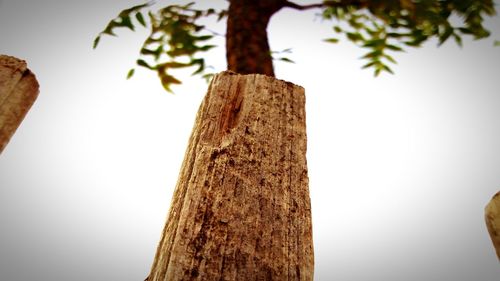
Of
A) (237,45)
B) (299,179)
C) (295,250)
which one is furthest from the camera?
(237,45)

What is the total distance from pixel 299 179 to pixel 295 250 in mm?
231

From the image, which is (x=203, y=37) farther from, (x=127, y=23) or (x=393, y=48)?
(x=393, y=48)

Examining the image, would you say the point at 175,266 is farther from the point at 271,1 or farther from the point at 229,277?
the point at 271,1

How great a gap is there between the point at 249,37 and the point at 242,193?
4.30 ft

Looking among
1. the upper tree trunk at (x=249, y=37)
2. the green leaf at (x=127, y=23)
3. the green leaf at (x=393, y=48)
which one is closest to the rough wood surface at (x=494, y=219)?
the upper tree trunk at (x=249, y=37)

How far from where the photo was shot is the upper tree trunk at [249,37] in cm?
176

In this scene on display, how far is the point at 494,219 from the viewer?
2.73 feet

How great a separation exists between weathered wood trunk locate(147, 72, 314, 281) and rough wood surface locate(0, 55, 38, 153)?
462 millimetres

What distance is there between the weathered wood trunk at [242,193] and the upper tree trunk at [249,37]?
0.69m

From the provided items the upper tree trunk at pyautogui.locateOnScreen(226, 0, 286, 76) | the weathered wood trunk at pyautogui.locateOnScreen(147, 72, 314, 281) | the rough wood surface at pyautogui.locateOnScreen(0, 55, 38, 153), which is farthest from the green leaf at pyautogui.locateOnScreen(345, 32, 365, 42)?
the rough wood surface at pyautogui.locateOnScreen(0, 55, 38, 153)

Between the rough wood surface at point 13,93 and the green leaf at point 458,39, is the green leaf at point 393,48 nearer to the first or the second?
the green leaf at point 458,39

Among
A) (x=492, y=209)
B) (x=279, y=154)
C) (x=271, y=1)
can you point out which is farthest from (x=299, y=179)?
(x=271, y=1)

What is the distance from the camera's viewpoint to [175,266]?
0.72 m

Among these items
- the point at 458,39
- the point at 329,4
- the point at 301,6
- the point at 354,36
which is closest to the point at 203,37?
the point at 301,6
